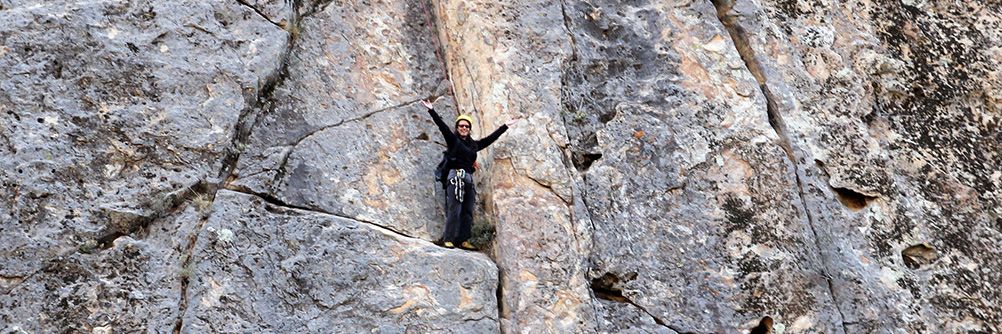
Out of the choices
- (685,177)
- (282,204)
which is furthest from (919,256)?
(282,204)

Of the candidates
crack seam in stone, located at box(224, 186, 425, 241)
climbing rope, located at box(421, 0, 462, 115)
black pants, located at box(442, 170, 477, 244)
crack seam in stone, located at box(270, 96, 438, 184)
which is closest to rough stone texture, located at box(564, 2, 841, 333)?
black pants, located at box(442, 170, 477, 244)

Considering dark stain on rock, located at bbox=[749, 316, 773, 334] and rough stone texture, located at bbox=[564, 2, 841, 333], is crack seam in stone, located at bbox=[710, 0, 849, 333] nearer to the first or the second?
rough stone texture, located at bbox=[564, 2, 841, 333]

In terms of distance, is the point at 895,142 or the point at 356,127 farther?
the point at 895,142

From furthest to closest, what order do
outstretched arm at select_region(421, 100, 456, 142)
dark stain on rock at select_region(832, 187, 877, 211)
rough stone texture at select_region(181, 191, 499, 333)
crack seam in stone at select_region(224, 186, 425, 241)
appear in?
dark stain on rock at select_region(832, 187, 877, 211) → outstretched arm at select_region(421, 100, 456, 142) → crack seam in stone at select_region(224, 186, 425, 241) → rough stone texture at select_region(181, 191, 499, 333)

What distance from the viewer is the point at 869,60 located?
905cm

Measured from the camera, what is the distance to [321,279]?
24.0 feet

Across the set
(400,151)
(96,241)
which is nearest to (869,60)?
(400,151)

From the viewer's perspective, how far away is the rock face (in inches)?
279

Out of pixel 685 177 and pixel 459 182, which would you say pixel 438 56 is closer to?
pixel 459 182

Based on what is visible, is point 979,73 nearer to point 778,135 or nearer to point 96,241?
point 778,135

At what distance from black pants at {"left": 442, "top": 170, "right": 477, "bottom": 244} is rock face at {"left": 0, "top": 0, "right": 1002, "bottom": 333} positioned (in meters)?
0.24

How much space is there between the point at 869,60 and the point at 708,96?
1.96 m

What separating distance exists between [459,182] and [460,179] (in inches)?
1.3

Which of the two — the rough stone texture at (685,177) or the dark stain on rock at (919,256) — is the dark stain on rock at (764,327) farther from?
the dark stain on rock at (919,256)
